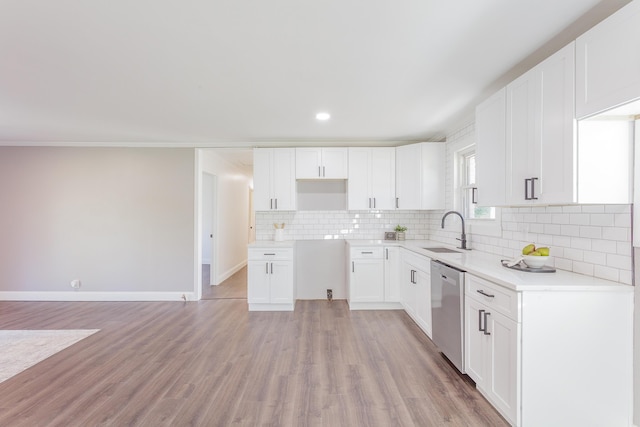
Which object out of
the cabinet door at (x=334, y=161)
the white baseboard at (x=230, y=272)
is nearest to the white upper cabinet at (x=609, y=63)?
the cabinet door at (x=334, y=161)

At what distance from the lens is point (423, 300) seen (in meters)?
3.28

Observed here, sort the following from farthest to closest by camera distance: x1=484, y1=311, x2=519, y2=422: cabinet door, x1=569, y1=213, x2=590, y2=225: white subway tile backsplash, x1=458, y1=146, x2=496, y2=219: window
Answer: x1=458, y1=146, x2=496, y2=219: window → x1=569, y1=213, x2=590, y2=225: white subway tile backsplash → x1=484, y1=311, x2=519, y2=422: cabinet door

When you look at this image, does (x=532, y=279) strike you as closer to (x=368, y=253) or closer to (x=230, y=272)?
(x=368, y=253)

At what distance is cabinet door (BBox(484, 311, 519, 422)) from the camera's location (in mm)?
1762

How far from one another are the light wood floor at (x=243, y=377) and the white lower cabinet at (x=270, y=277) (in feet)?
0.95

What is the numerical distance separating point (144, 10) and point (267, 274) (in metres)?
3.17

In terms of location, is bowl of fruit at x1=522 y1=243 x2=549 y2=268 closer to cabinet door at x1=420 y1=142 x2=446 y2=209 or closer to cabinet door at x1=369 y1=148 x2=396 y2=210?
cabinet door at x1=420 y1=142 x2=446 y2=209

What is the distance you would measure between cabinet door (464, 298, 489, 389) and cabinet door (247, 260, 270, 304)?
258 cm

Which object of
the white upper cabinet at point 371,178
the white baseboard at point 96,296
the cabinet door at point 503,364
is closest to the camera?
the cabinet door at point 503,364

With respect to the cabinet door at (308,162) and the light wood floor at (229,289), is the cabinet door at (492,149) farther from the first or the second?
the light wood floor at (229,289)

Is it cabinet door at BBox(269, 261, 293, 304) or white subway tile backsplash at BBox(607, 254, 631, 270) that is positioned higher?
white subway tile backsplash at BBox(607, 254, 631, 270)

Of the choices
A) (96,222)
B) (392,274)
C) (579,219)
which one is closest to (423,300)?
(392,274)

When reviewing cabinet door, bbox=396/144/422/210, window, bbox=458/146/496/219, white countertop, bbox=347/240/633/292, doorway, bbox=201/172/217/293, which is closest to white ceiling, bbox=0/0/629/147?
window, bbox=458/146/496/219

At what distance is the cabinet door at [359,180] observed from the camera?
172 inches
